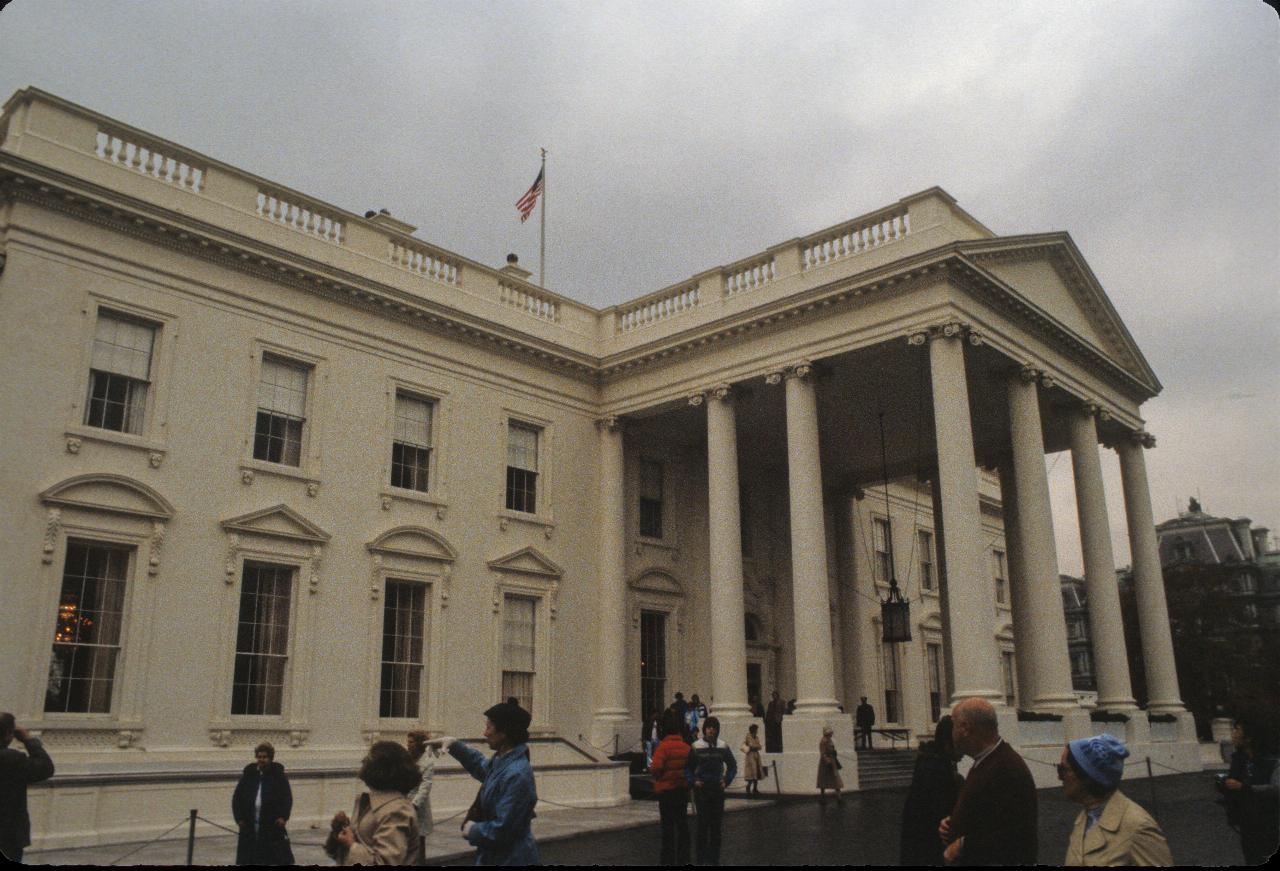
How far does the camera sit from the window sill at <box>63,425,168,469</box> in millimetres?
15781

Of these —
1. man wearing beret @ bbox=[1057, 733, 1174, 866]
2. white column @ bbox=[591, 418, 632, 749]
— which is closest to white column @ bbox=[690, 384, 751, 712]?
white column @ bbox=[591, 418, 632, 749]

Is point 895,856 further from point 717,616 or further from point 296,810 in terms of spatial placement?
point 717,616

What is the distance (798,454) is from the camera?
2097cm

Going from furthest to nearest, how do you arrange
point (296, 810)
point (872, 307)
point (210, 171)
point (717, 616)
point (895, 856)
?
point (717, 616) → point (872, 307) → point (210, 171) → point (296, 810) → point (895, 856)

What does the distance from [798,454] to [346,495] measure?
29.4 feet

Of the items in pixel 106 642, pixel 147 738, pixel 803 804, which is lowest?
pixel 803 804

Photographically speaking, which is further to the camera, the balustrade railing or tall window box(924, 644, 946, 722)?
tall window box(924, 644, 946, 722)

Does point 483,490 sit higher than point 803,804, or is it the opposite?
point 483,490

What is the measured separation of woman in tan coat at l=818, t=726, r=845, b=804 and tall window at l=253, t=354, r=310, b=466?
1080 centimetres

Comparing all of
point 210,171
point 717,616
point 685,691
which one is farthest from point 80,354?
point 685,691

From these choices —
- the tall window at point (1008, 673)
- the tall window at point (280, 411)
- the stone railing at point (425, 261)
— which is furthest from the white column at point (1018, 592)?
the tall window at point (280, 411)

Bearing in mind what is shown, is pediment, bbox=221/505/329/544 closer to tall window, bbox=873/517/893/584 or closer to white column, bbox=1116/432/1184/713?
white column, bbox=1116/432/1184/713

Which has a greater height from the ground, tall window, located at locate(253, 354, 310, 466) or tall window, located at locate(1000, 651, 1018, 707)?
tall window, located at locate(253, 354, 310, 466)

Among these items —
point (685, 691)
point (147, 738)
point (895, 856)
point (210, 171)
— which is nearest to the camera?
point (895, 856)
